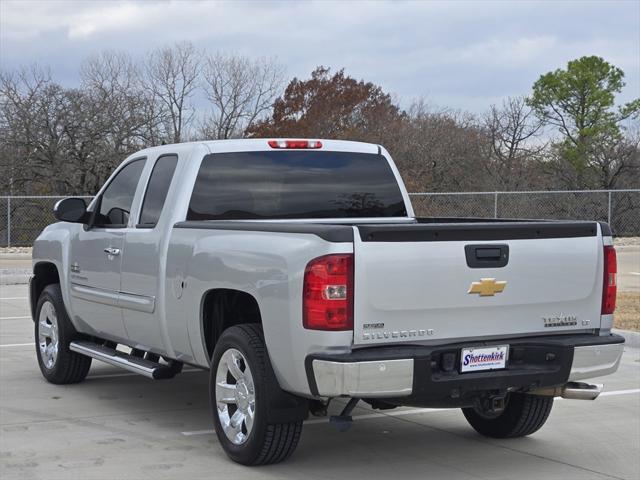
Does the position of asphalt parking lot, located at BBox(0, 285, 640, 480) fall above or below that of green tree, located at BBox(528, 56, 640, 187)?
below

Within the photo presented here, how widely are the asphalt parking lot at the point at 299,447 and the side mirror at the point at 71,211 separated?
4.87 feet

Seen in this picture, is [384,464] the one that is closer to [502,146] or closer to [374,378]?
[374,378]

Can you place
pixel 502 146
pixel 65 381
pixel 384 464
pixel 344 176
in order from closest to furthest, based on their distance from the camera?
pixel 384 464
pixel 344 176
pixel 65 381
pixel 502 146

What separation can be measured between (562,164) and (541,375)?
31.0 meters

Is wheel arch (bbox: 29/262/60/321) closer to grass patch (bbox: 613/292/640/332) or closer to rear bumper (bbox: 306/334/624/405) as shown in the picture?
rear bumper (bbox: 306/334/624/405)

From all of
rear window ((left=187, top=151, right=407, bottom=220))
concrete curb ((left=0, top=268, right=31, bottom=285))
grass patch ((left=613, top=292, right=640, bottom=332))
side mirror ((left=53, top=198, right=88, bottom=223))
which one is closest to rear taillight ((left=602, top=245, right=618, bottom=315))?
rear window ((left=187, top=151, right=407, bottom=220))

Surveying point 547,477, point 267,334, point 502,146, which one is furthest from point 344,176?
point 502,146

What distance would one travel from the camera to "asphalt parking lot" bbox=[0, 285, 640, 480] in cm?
635

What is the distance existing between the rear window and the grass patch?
5.30 metres

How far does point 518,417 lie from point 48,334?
4.39 meters

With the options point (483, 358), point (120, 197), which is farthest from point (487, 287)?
point (120, 197)

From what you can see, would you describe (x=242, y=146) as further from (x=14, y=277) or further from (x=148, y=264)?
(x=14, y=277)

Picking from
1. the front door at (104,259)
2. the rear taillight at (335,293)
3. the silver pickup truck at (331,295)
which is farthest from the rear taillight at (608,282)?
the front door at (104,259)

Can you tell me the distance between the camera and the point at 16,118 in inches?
1273
